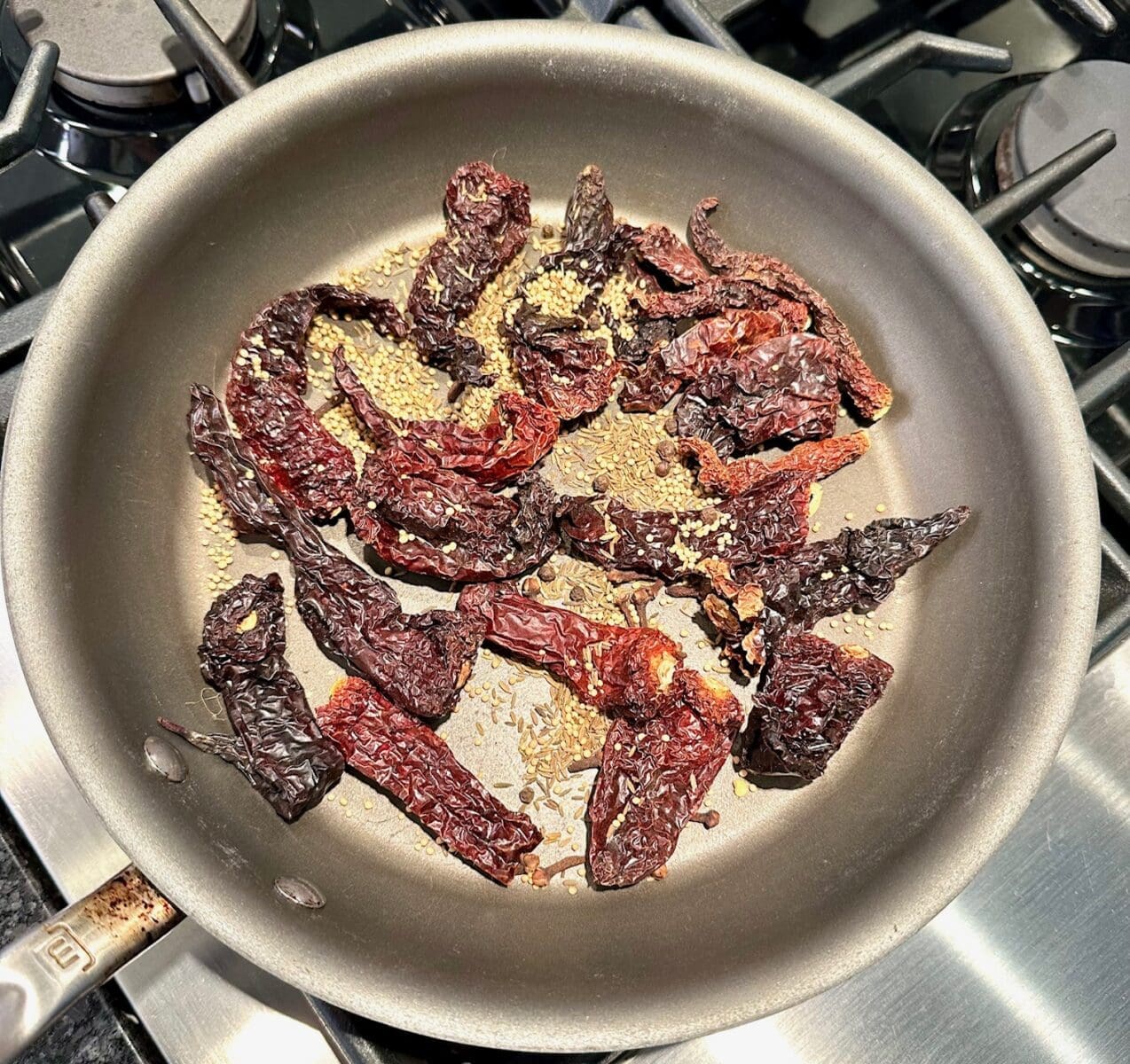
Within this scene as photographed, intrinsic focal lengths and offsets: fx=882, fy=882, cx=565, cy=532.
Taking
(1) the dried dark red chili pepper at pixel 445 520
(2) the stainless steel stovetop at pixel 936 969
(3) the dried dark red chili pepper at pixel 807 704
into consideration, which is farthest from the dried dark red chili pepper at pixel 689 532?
(2) the stainless steel stovetop at pixel 936 969

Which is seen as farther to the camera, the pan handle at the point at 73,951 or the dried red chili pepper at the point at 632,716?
the dried red chili pepper at the point at 632,716

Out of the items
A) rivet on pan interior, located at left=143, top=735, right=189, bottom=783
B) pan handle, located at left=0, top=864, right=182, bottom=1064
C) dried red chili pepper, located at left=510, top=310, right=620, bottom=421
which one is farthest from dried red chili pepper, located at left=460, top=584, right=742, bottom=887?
pan handle, located at left=0, top=864, right=182, bottom=1064

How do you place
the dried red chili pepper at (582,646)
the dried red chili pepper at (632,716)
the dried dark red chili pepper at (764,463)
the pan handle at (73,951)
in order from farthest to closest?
the dried dark red chili pepper at (764,463) → the dried red chili pepper at (582,646) → the dried red chili pepper at (632,716) → the pan handle at (73,951)

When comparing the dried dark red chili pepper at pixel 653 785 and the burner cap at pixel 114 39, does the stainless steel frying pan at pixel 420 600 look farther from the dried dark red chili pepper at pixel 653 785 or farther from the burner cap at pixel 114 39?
the burner cap at pixel 114 39

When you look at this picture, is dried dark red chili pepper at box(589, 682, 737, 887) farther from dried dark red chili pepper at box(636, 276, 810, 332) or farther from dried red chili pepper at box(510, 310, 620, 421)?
dried dark red chili pepper at box(636, 276, 810, 332)

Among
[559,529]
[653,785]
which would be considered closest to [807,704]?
[653,785]

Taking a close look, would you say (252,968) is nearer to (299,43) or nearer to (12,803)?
(12,803)

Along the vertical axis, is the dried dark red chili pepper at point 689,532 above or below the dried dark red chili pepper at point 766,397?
below
